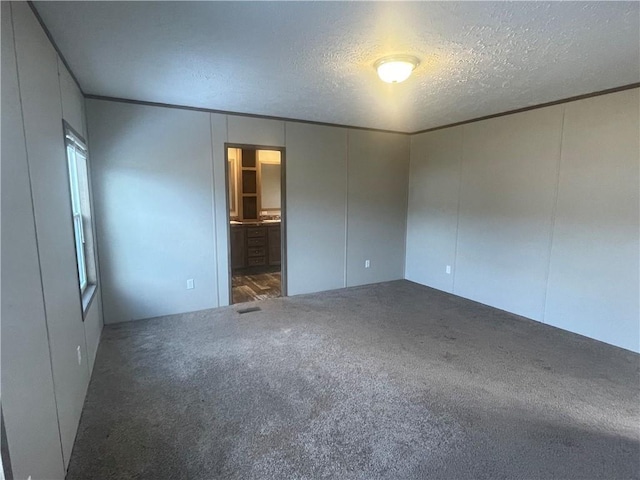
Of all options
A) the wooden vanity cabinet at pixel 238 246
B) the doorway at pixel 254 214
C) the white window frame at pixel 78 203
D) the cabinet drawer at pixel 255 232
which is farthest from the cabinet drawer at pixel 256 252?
the white window frame at pixel 78 203

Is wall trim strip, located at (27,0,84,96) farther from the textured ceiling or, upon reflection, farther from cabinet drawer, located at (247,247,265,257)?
cabinet drawer, located at (247,247,265,257)

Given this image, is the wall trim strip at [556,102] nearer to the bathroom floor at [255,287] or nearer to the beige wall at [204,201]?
the beige wall at [204,201]

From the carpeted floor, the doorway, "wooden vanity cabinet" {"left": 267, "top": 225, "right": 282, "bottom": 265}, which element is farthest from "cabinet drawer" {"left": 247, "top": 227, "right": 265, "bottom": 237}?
the carpeted floor

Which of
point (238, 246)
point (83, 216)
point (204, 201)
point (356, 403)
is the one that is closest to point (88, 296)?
point (83, 216)

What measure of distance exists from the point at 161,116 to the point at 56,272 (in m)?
2.45

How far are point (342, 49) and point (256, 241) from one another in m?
4.55

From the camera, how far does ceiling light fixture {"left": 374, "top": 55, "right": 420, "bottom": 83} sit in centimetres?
236

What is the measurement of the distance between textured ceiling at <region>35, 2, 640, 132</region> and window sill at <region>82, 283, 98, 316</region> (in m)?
1.86

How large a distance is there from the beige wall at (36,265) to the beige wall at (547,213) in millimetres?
4433

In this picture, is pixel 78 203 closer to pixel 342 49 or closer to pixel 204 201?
pixel 204 201

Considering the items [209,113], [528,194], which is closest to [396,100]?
[528,194]

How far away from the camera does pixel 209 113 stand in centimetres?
398

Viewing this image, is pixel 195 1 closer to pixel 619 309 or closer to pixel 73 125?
pixel 73 125

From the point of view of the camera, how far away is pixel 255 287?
525 centimetres
